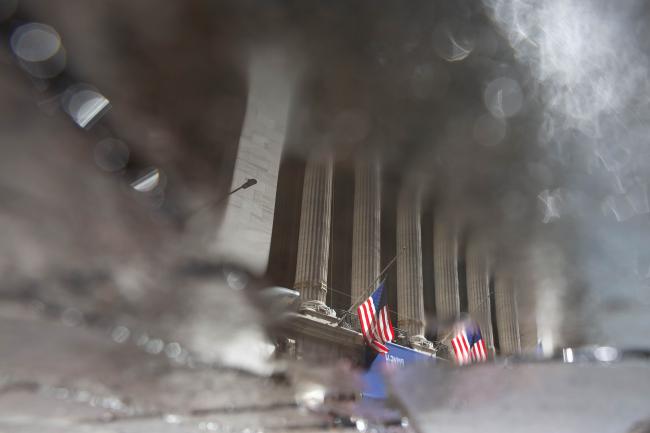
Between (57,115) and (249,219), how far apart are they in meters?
0.56

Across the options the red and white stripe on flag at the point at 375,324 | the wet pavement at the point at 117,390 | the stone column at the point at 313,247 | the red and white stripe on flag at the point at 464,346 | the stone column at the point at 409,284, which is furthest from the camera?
the stone column at the point at 409,284

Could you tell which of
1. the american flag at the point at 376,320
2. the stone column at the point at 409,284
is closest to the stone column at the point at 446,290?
the stone column at the point at 409,284

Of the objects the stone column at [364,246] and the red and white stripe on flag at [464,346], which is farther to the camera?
the stone column at [364,246]

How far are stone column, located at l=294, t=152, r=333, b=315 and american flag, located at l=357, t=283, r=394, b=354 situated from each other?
32.8 inches

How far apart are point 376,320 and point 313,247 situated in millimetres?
2167

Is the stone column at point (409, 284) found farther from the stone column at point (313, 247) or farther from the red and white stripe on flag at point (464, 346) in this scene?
the stone column at point (313, 247)

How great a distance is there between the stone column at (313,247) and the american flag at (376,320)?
2.74 feet

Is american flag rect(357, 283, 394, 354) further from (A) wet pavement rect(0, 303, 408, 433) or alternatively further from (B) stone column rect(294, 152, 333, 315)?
(A) wet pavement rect(0, 303, 408, 433)

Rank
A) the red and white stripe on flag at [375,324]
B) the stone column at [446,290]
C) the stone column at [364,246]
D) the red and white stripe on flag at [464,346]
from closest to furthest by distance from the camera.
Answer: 1. the red and white stripe on flag at [375,324]
2. the red and white stripe on flag at [464,346]
3. the stone column at [364,246]
4. the stone column at [446,290]

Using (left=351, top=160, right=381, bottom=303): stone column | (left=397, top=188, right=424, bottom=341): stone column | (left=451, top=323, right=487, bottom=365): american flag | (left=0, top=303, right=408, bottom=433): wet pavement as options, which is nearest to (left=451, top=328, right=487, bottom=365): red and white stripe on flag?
(left=451, top=323, right=487, bottom=365): american flag

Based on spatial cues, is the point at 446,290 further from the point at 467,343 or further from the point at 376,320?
the point at 376,320

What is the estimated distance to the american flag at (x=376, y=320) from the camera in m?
7.69

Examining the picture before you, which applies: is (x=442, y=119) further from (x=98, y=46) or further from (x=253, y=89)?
(x=98, y=46)

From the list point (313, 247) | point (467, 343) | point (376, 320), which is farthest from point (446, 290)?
point (376, 320)
